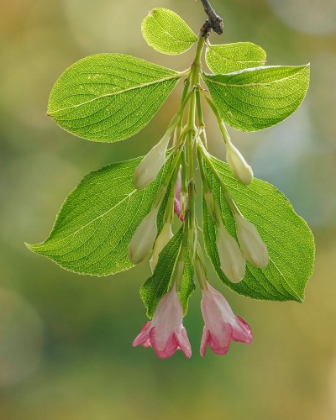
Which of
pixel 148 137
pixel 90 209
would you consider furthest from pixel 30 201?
pixel 90 209

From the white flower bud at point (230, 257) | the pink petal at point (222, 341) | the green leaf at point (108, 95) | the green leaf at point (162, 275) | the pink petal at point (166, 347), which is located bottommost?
the pink petal at point (166, 347)

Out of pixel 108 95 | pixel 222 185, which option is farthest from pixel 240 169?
pixel 108 95

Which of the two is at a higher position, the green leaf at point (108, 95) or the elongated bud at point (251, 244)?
the green leaf at point (108, 95)

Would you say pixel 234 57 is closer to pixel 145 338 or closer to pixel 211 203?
pixel 211 203

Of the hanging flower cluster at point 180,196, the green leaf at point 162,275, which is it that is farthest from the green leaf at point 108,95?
the green leaf at point 162,275

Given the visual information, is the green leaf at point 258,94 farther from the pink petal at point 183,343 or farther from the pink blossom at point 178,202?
the pink petal at point 183,343

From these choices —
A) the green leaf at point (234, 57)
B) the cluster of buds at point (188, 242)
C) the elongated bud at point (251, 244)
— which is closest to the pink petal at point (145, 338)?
the cluster of buds at point (188, 242)
